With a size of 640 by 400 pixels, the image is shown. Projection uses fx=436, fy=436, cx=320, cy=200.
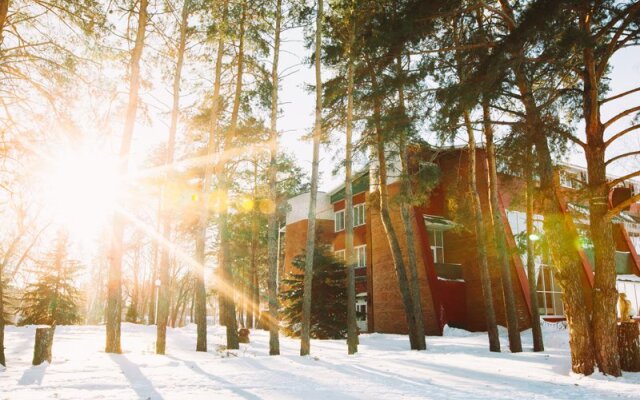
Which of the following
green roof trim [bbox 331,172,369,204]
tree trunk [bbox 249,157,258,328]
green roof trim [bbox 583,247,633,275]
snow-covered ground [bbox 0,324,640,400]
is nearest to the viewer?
snow-covered ground [bbox 0,324,640,400]

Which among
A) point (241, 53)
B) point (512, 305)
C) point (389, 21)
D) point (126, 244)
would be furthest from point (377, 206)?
point (126, 244)

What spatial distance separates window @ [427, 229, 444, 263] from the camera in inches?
1026

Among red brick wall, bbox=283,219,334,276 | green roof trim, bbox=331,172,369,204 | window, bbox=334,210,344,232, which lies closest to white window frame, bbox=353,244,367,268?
window, bbox=334,210,344,232

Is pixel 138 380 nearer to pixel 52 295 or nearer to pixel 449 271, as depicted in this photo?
pixel 449 271

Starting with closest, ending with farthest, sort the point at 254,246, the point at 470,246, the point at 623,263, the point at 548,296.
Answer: the point at 548,296 < the point at 470,246 < the point at 623,263 < the point at 254,246

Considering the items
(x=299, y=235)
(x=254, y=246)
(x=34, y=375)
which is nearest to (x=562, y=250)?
(x=34, y=375)

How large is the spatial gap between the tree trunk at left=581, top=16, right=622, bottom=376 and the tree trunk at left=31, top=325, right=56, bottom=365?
11987mm

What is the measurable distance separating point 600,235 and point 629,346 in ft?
8.32

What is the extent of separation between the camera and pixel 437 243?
26391mm

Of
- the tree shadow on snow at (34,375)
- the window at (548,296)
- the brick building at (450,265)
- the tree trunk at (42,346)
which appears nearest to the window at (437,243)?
the brick building at (450,265)

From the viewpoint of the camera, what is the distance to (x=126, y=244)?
28922mm

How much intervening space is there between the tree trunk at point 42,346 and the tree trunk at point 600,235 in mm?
11987

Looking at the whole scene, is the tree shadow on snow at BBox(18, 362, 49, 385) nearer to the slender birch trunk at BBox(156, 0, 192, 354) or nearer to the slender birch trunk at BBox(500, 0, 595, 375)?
the slender birch trunk at BBox(156, 0, 192, 354)

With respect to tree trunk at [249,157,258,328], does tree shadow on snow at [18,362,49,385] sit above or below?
below
